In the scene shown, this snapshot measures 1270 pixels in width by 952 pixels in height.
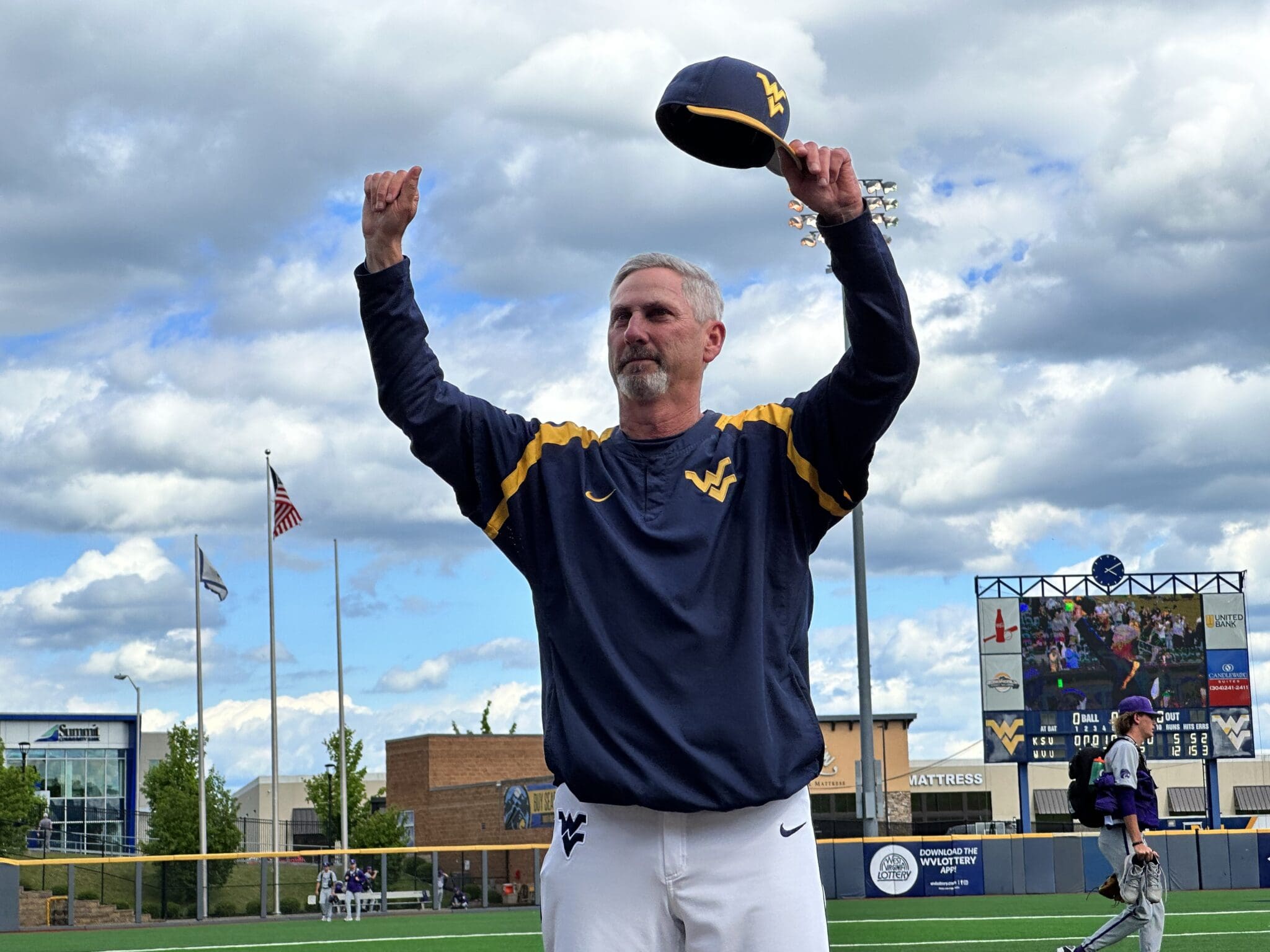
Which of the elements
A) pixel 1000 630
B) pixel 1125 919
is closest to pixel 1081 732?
pixel 1000 630

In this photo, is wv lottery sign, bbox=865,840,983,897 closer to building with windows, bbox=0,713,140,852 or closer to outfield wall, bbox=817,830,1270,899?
outfield wall, bbox=817,830,1270,899

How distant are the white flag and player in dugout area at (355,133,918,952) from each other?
38.9 meters

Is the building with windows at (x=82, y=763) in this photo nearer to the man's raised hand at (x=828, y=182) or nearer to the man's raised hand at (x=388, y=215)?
the man's raised hand at (x=388, y=215)

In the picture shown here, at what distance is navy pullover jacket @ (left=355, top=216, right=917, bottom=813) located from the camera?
3039mm

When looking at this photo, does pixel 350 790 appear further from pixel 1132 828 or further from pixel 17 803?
pixel 1132 828

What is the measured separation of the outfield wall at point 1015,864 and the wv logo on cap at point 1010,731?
763 centimetres

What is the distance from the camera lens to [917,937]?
16672mm

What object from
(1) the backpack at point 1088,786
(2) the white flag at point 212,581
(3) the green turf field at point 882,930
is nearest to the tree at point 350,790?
(2) the white flag at point 212,581

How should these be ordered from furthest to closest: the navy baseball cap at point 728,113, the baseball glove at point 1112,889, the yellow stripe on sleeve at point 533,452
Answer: the baseball glove at point 1112,889
the yellow stripe on sleeve at point 533,452
the navy baseball cap at point 728,113

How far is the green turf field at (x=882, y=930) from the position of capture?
1576cm

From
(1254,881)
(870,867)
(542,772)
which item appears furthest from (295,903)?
(542,772)

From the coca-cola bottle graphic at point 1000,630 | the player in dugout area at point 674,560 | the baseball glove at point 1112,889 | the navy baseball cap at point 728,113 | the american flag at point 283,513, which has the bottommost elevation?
the baseball glove at point 1112,889

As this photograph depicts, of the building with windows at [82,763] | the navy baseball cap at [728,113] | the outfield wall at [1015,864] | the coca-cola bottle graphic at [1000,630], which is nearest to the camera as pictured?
the navy baseball cap at [728,113]

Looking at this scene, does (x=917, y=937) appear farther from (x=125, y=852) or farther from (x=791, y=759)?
(x=125, y=852)
